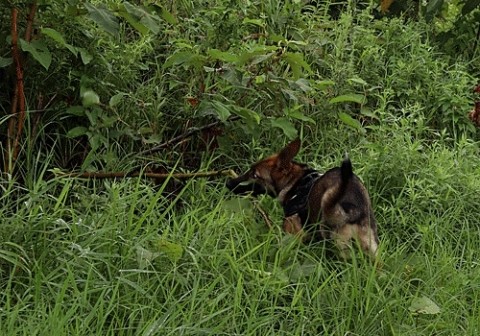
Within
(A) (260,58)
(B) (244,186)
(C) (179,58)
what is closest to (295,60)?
(A) (260,58)

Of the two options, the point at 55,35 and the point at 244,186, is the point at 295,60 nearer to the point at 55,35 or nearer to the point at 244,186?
the point at 244,186

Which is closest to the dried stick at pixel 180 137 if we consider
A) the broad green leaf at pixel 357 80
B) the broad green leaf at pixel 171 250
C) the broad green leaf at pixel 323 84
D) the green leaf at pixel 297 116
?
the green leaf at pixel 297 116

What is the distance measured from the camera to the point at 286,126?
5.27m

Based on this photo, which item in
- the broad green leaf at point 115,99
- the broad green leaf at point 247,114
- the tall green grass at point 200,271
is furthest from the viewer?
the broad green leaf at point 247,114

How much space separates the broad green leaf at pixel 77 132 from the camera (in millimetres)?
4902

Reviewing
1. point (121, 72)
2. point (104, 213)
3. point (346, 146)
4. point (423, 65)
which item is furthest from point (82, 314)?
point (423, 65)

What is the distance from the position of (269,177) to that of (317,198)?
0.44 metres

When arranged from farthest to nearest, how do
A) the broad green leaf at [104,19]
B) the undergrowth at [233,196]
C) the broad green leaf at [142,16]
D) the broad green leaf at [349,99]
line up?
1. the broad green leaf at [349,99]
2. the broad green leaf at [142,16]
3. the broad green leaf at [104,19]
4. the undergrowth at [233,196]

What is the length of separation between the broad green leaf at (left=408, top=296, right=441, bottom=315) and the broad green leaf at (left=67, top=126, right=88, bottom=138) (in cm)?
197

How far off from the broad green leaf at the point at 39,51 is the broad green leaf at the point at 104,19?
35 cm

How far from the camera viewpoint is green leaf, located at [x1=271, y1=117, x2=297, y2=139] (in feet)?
17.2

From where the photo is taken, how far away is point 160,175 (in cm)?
477

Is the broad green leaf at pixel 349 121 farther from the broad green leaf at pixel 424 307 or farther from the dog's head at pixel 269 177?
the broad green leaf at pixel 424 307

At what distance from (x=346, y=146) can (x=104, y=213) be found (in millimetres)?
1916
